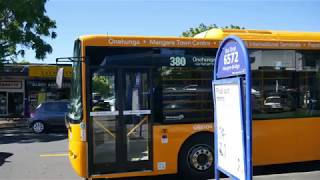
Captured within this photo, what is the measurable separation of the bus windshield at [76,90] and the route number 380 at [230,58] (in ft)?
13.8

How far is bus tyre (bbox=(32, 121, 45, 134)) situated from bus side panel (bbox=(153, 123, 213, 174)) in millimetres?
14326

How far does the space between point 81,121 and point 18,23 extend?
22508 mm

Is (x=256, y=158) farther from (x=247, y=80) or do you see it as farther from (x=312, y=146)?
(x=247, y=80)

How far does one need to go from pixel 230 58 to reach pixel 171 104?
4.25m

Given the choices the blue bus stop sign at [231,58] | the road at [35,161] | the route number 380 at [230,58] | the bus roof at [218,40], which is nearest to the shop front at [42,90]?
the road at [35,161]

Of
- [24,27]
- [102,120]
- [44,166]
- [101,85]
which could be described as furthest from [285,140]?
[24,27]

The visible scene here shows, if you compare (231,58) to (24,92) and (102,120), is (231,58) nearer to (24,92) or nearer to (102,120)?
(102,120)

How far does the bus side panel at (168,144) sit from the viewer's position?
955 centimetres

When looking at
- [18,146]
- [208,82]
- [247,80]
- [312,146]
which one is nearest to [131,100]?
[208,82]

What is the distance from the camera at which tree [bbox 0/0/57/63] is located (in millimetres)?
29172

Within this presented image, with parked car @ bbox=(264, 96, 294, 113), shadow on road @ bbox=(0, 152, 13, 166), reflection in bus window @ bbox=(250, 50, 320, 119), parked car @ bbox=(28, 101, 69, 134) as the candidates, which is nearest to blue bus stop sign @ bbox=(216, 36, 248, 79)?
reflection in bus window @ bbox=(250, 50, 320, 119)

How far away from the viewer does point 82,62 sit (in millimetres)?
9242

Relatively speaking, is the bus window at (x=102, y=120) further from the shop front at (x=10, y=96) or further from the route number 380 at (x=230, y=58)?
the shop front at (x=10, y=96)

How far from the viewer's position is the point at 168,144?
9.62 m
